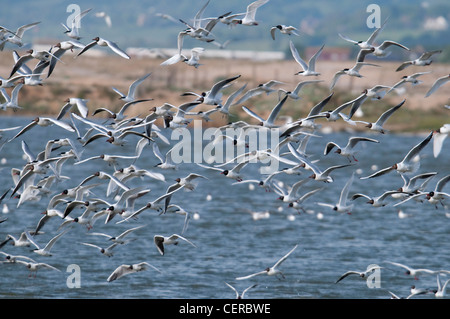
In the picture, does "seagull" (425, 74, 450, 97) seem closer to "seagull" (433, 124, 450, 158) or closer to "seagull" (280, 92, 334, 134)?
"seagull" (433, 124, 450, 158)

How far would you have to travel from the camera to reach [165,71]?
330 ft

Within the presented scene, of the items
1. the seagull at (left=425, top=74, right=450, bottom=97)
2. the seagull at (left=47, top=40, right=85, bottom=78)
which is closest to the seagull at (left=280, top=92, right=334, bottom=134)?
the seagull at (left=425, top=74, right=450, bottom=97)

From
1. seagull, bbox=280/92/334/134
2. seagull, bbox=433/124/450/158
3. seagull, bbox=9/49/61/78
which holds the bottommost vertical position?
seagull, bbox=433/124/450/158

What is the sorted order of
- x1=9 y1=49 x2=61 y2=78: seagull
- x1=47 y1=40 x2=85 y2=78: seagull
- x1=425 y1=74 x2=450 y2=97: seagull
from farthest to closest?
x1=9 y1=49 x2=61 y2=78: seagull → x1=47 y1=40 x2=85 y2=78: seagull → x1=425 y1=74 x2=450 y2=97: seagull

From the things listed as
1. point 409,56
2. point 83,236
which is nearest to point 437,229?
point 83,236

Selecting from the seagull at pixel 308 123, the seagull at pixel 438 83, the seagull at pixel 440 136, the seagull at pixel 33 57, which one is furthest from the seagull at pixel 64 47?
the seagull at pixel 440 136

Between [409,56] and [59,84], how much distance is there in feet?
199

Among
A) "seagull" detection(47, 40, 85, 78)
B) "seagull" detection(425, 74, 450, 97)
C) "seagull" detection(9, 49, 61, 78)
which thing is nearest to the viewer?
"seagull" detection(425, 74, 450, 97)

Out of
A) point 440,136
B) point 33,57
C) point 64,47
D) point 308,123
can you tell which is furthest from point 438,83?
point 33,57

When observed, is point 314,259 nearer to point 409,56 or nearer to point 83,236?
point 83,236

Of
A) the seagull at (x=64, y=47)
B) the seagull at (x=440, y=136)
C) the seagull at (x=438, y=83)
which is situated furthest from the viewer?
the seagull at (x=64, y=47)

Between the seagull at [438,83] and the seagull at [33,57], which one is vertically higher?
the seagull at [33,57]

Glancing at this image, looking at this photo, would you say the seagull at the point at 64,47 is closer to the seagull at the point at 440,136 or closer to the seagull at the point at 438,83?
the seagull at the point at 438,83

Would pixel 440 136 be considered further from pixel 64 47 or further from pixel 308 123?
pixel 64 47
